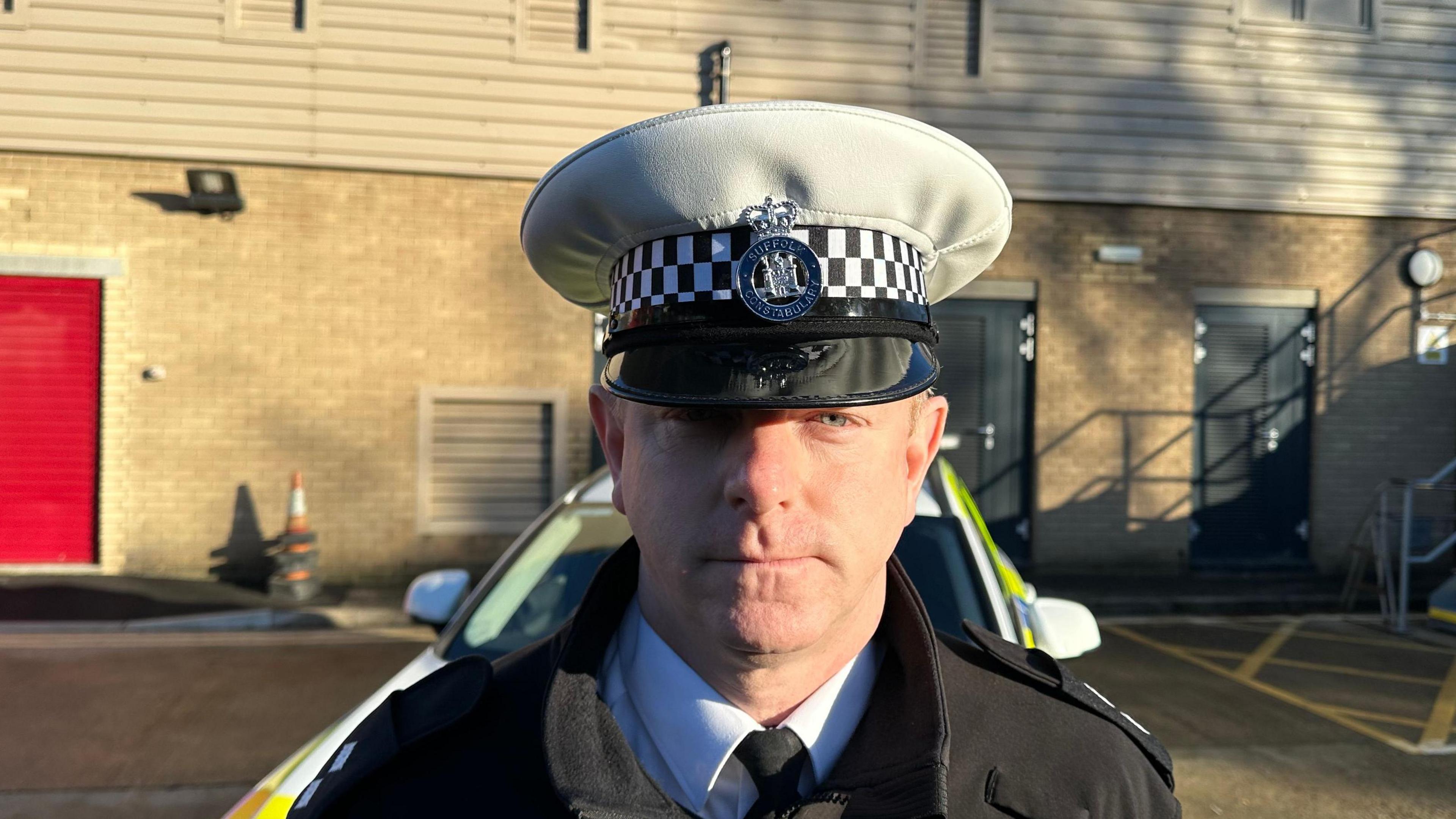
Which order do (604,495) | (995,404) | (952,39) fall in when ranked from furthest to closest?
(995,404), (952,39), (604,495)

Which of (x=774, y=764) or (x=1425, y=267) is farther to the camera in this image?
(x=1425, y=267)

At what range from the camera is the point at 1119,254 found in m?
9.52

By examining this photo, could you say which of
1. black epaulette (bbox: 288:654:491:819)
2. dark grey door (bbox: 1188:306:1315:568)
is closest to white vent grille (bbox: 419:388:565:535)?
dark grey door (bbox: 1188:306:1315:568)

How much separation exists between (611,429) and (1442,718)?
631cm

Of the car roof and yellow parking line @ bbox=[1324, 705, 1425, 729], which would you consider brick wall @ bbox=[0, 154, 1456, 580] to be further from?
the car roof

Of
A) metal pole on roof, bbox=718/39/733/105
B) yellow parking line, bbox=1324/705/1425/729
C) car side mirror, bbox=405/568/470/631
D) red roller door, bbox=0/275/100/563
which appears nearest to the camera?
car side mirror, bbox=405/568/470/631

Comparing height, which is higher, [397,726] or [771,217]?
[771,217]

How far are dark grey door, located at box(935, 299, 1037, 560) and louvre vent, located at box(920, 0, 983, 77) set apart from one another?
2188mm

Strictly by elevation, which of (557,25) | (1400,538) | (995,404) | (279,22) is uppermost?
(557,25)

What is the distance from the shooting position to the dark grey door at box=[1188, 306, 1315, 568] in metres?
9.84

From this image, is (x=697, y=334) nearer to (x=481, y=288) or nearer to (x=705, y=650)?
(x=705, y=650)

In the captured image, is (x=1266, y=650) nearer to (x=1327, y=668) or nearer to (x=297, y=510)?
(x=1327, y=668)

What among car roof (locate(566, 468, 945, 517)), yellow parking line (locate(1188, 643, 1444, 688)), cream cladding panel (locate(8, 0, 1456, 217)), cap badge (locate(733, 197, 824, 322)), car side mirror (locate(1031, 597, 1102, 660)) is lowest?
yellow parking line (locate(1188, 643, 1444, 688))

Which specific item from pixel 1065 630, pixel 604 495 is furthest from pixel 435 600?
pixel 1065 630
